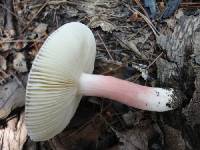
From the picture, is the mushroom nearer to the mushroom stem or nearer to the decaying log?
the mushroom stem

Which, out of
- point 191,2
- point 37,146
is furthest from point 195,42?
point 37,146

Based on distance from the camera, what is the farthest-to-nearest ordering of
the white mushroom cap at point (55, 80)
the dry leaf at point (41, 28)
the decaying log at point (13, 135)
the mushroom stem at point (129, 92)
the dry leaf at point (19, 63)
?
the dry leaf at point (41, 28)
the dry leaf at point (19, 63)
the decaying log at point (13, 135)
the mushroom stem at point (129, 92)
the white mushroom cap at point (55, 80)

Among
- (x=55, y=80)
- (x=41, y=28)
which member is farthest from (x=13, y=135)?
(x=41, y=28)

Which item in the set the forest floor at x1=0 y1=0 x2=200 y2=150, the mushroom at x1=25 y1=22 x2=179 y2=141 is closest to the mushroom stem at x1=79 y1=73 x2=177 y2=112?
the mushroom at x1=25 y1=22 x2=179 y2=141

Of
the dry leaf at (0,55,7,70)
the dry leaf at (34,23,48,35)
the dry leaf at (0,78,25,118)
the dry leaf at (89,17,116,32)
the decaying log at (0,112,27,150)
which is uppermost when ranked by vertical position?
the dry leaf at (89,17,116,32)

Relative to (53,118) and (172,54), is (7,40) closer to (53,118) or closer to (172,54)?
(53,118)

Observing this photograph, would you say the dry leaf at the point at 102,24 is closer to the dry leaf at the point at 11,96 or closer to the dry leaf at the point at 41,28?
the dry leaf at the point at 41,28

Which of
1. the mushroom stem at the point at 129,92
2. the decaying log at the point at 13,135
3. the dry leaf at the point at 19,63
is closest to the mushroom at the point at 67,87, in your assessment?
the mushroom stem at the point at 129,92
